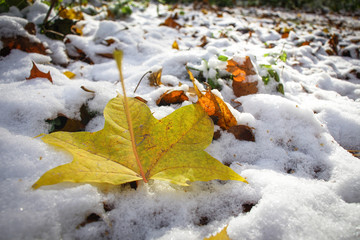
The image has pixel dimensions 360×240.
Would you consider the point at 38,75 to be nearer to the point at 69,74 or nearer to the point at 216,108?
the point at 69,74

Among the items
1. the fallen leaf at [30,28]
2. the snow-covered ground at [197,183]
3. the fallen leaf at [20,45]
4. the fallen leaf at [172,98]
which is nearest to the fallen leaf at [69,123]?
the snow-covered ground at [197,183]

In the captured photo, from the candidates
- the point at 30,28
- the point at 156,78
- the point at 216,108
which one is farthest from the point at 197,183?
the point at 30,28

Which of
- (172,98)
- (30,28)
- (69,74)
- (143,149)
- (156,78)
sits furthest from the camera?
(30,28)

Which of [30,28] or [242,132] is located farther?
[30,28]

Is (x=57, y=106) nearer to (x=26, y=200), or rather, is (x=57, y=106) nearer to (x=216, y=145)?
(x=26, y=200)

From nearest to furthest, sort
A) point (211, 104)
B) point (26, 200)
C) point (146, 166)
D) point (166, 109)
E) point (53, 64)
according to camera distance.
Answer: point (26, 200) → point (146, 166) → point (211, 104) → point (166, 109) → point (53, 64)

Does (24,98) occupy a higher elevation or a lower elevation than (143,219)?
higher

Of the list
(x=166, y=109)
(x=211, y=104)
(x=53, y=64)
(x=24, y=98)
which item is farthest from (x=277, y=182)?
(x=53, y=64)
